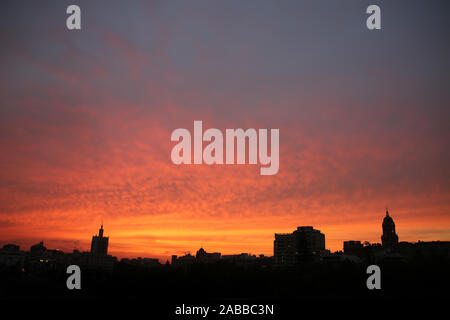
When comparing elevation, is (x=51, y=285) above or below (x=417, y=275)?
below

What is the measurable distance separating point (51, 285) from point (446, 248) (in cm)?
16370

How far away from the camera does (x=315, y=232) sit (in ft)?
652

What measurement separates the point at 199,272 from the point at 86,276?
33316 mm

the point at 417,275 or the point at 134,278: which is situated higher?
the point at 417,275

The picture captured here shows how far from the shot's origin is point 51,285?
312ft
